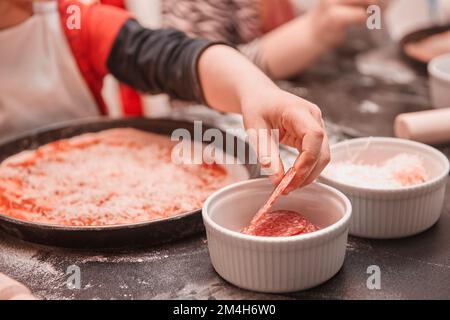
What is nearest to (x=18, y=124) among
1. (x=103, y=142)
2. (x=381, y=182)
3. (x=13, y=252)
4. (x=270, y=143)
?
(x=103, y=142)

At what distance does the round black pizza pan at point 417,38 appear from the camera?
6.72ft

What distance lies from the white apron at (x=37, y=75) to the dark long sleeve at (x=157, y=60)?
17 centimetres

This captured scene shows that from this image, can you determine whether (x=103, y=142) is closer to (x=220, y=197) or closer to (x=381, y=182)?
(x=220, y=197)

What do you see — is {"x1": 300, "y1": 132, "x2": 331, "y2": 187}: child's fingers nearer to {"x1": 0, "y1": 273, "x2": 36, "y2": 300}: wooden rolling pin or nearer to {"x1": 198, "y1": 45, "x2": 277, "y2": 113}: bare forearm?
{"x1": 198, "y1": 45, "x2": 277, "y2": 113}: bare forearm

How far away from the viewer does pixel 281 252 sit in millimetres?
921

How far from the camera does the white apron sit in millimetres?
1688

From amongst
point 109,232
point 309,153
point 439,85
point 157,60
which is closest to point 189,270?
point 109,232

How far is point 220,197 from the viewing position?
107 centimetres

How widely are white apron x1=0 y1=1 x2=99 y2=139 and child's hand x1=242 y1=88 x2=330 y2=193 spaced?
770 millimetres

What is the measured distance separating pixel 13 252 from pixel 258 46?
4.42 ft

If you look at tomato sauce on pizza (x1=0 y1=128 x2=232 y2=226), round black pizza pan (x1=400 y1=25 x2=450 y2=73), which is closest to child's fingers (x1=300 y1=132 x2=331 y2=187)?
tomato sauce on pizza (x1=0 y1=128 x2=232 y2=226)

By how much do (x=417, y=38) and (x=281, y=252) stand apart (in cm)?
149

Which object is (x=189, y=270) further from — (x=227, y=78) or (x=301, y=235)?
(x=227, y=78)

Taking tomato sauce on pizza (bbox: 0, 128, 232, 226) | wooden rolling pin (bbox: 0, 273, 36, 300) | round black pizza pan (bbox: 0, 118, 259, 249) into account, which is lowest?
tomato sauce on pizza (bbox: 0, 128, 232, 226)
